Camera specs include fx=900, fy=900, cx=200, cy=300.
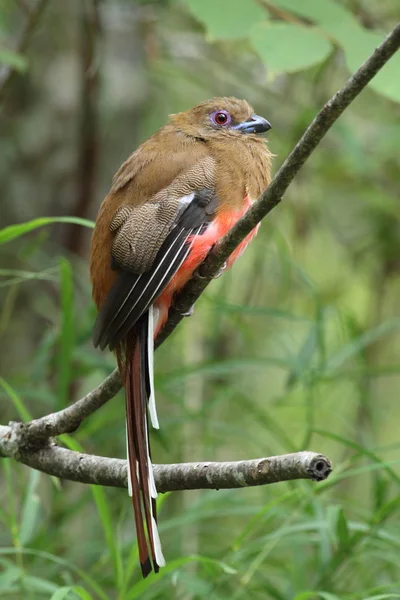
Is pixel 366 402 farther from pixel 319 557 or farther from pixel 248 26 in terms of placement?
pixel 248 26

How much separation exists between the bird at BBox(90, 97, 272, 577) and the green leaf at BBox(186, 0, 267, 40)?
16.8 inches

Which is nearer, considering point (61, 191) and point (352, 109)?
point (61, 191)

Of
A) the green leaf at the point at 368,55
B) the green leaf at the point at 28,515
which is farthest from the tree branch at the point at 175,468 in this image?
the green leaf at the point at 368,55

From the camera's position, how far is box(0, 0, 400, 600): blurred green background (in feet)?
9.52

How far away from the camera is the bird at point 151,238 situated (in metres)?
2.53

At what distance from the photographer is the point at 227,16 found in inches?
115

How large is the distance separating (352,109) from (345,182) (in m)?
0.75

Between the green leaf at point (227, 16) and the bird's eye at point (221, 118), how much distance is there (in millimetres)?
564

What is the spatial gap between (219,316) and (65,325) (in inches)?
44.6

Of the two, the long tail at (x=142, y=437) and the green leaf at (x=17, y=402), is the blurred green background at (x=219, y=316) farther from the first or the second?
the long tail at (x=142, y=437)

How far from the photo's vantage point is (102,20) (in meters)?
4.76

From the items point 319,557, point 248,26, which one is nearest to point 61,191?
point 248,26

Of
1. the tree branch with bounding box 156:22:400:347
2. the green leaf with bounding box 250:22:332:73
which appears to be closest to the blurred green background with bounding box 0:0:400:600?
the green leaf with bounding box 250:22:332:73

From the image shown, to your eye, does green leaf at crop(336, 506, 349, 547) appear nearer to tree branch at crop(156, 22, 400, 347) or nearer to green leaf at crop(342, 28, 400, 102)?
tree branch at crop(156, 22, 400, 347)
